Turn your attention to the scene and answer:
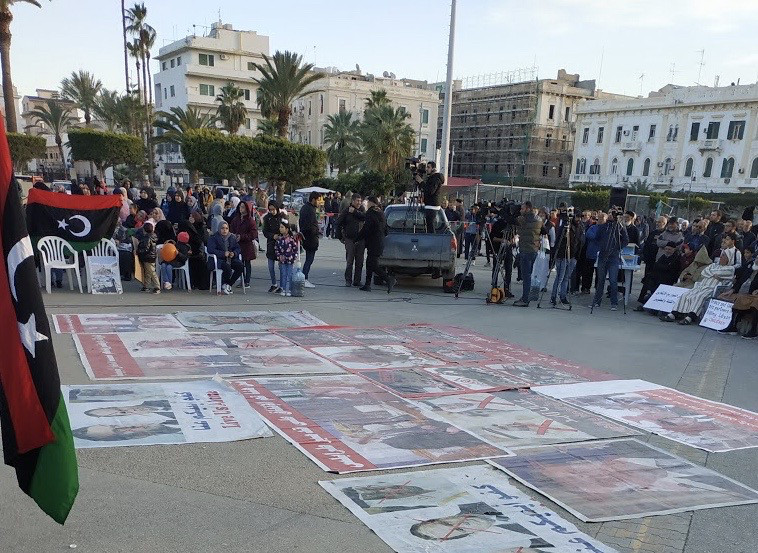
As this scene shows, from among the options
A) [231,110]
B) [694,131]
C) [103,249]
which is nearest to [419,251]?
[103,249]

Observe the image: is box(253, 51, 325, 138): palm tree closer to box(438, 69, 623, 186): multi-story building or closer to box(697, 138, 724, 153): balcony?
box(697, 138, 724, 153): balcony

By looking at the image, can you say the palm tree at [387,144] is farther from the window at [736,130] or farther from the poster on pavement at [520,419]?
the poster on pavement at [520,419]

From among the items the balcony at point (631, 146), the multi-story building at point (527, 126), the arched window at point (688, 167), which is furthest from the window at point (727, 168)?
the multi-story building at point (527, 126)

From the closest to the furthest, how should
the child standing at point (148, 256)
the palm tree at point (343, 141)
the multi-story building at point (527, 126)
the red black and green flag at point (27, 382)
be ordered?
the red black and green flag at point (27, 382)
the child standing at point (148, 256)
the palm tree at point (343, 141)
the multi-story building at point (527, 126)

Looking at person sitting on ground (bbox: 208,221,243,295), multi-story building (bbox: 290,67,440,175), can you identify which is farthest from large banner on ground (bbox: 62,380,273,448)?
multi-story building (bbox: 290,67,440,175)

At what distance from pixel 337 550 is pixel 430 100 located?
73.1 metres

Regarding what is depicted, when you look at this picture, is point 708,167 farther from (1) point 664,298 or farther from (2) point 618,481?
(2) point 618,481

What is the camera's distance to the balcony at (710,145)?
5616 centimetres

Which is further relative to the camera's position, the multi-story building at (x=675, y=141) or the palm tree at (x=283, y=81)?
the multi-story building at (x=675, y=141)

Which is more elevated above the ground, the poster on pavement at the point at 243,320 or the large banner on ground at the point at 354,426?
the large banner on ground at the point at 354,426

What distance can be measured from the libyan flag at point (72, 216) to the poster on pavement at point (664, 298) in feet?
34.2

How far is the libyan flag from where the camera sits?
424 inches

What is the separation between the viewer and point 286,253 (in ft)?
37.5

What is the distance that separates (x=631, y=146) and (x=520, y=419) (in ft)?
212
